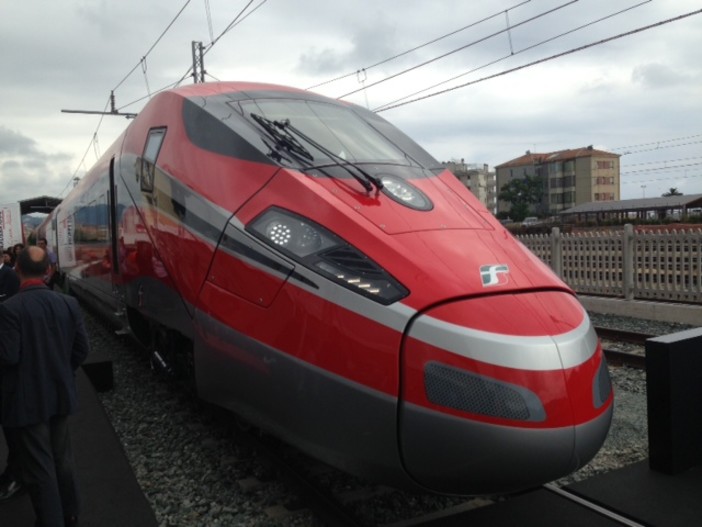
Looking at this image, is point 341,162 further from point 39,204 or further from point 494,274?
point 39,204

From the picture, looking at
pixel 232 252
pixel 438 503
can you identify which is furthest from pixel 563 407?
pixel 232 252

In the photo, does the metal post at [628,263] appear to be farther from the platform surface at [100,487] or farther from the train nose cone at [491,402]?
the train nose cone at [491,402]

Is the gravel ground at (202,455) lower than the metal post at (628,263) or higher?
lower

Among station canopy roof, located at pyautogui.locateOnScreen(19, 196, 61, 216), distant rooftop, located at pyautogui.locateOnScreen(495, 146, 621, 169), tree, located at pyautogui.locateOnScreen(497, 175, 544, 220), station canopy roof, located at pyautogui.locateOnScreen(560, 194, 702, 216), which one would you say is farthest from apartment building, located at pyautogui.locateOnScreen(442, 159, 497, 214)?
station canopy roof, located at pyautogui.locateOnScreen(19, 196, 61, 216)

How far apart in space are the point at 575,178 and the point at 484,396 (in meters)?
96.5

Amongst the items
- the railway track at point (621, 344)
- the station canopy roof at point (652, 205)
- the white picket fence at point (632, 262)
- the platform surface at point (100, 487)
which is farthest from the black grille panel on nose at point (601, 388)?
the station canopy roof at point (652, 205)

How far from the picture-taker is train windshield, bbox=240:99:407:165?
4.00 metres

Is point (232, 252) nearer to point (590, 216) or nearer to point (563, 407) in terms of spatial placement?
point (563, 407)

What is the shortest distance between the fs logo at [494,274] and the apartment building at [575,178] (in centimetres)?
8855

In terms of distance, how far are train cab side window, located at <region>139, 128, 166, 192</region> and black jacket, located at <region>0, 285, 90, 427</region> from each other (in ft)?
5.25

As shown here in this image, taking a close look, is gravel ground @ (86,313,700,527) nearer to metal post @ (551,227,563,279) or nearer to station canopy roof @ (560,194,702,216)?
metal post @ (551,227,563,279)

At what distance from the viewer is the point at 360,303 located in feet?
9.12

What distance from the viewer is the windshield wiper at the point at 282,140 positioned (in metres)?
3.68

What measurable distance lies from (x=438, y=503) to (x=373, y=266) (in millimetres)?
1592
